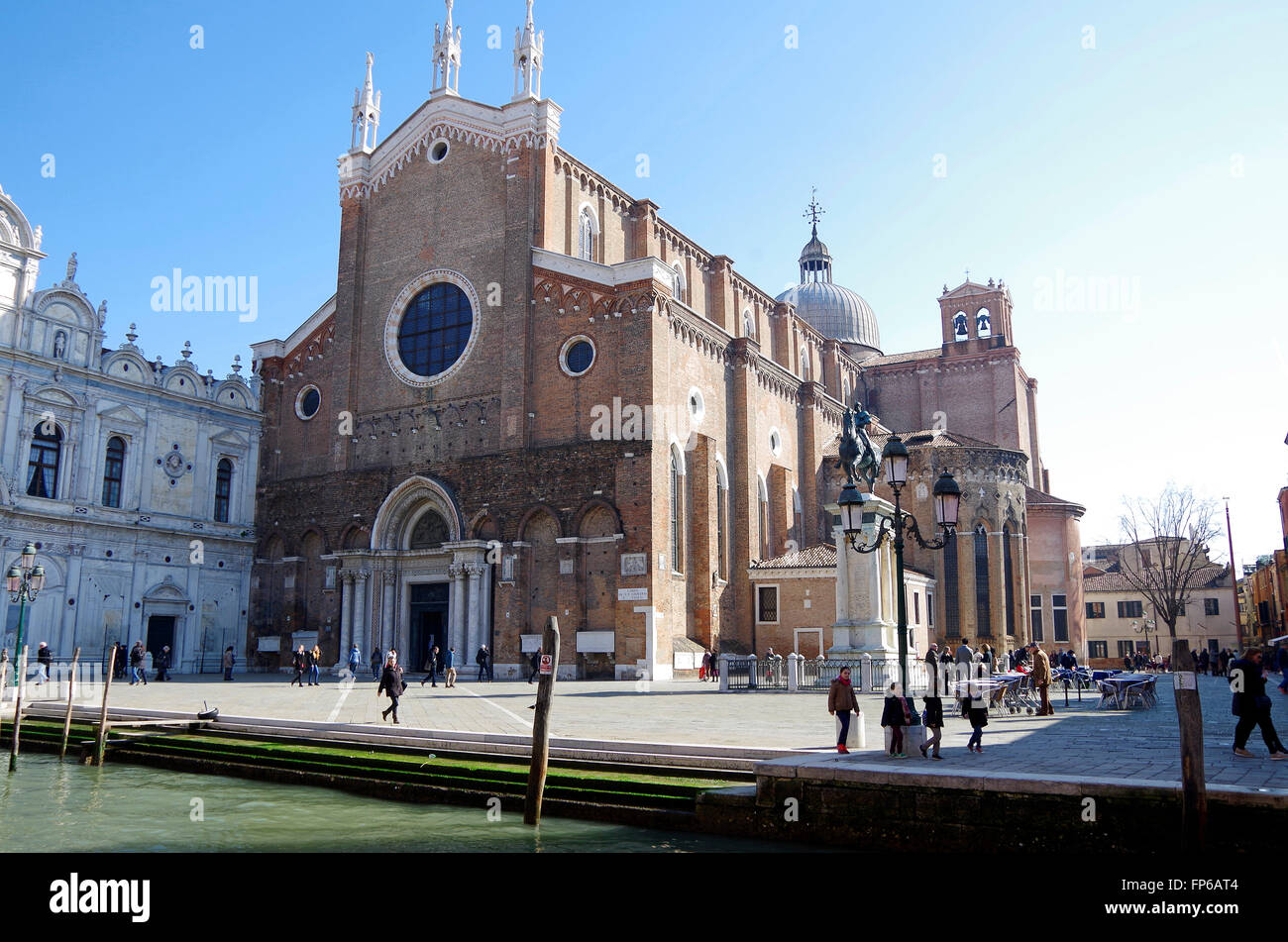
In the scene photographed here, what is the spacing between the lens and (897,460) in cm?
1327

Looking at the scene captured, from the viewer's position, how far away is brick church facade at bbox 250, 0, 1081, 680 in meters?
27.9

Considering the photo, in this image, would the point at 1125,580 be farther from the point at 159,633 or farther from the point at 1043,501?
the point at 159,633

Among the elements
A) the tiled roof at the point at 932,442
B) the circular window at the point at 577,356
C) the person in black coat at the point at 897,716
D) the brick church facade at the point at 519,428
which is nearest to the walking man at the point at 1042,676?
the person in black coat at the point at 897,716

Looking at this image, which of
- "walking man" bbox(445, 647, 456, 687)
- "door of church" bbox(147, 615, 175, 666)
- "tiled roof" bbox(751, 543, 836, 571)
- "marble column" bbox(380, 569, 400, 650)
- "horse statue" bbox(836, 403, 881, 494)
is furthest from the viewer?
"door of church" bbox(147, 615, 175, 666)

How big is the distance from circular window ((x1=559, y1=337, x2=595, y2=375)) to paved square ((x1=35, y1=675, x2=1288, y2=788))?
8.83 metres

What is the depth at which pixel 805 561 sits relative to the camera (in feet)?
104

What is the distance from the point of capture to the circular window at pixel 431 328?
31.5 meters

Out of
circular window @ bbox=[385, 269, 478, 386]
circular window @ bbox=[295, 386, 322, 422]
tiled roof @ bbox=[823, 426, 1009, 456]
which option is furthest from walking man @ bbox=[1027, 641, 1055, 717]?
circular window @ bbox=[295, 386, 322, 422]

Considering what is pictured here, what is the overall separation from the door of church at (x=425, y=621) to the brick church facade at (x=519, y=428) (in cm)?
7

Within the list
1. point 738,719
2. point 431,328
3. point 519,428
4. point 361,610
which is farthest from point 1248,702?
point 431,328

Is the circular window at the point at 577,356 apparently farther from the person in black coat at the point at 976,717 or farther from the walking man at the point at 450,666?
the person in black coat at the point at 976,717

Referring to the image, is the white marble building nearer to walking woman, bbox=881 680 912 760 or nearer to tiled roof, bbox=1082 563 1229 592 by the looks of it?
walking woman, bbox=881 680 912 760

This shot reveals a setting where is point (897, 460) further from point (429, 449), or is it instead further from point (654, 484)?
point (429, 449)
